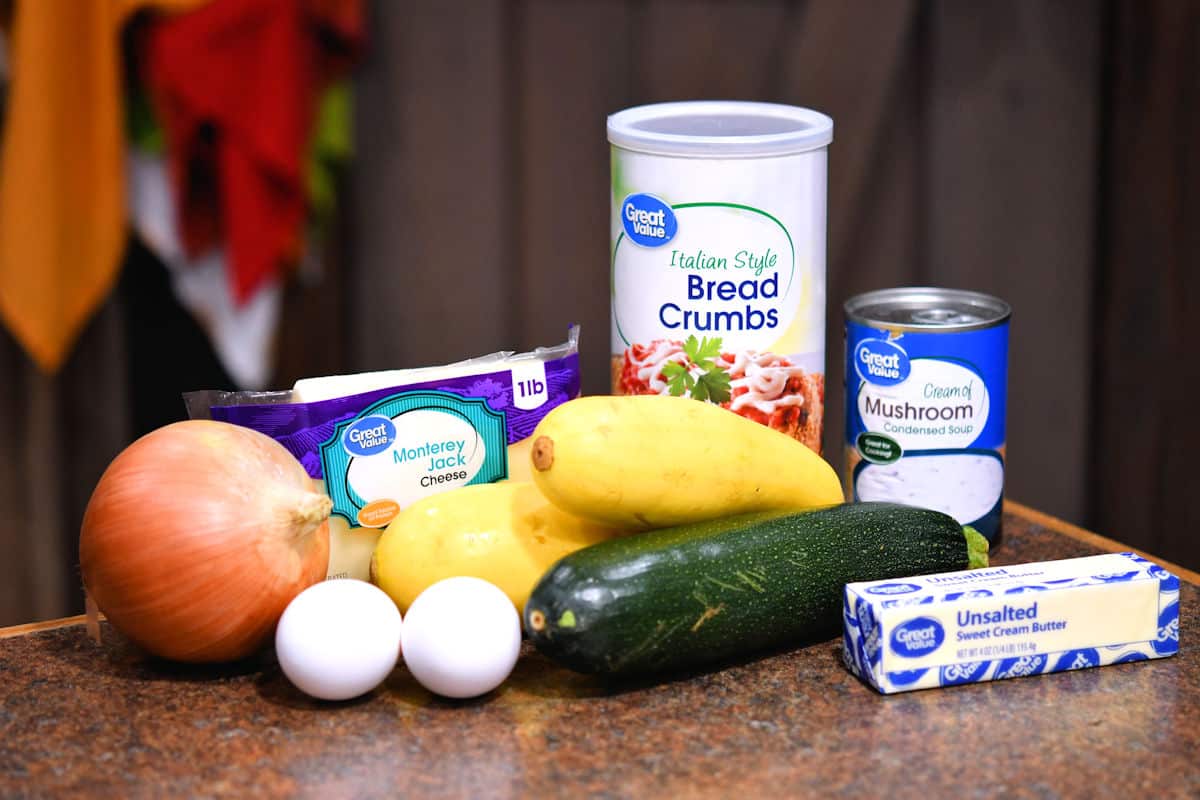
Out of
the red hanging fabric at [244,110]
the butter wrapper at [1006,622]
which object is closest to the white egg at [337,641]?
the butter wrapper at [1006,622]

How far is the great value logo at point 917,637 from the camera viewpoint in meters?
0.82

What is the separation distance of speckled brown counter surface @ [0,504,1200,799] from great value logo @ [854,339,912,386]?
0.67ft

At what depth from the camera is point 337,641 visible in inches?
31.5

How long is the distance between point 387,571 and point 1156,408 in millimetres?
1107

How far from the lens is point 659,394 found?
3.28 feet

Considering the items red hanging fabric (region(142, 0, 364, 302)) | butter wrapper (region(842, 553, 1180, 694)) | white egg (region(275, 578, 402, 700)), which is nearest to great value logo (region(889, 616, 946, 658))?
butter wrapper (region(842, 553, 1180, 694))

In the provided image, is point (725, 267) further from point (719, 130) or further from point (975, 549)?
point (975, 549)

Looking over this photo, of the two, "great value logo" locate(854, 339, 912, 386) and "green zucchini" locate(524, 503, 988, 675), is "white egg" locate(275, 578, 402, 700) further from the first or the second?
"great value logo" locate(854, 339, 912, 386)

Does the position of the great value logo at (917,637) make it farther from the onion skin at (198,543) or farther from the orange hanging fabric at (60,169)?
the orange hanging fabric at (60,169)

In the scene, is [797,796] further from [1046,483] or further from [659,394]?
[1046,483]

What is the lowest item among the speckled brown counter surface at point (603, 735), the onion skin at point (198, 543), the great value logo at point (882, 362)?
the speckled brown counter surface at point (603, 735)

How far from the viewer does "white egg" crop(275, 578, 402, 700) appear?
80 centimetres

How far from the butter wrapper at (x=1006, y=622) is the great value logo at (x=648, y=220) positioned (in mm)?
274

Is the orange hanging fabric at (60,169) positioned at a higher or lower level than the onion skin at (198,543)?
higher
